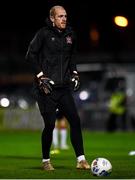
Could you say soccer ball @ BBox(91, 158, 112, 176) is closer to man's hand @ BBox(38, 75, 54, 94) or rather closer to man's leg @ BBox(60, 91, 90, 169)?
man's leg @ BBox(60, 91, 90, 169)

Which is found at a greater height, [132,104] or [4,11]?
[4,11]

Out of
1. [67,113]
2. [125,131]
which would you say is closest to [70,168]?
[67,113]

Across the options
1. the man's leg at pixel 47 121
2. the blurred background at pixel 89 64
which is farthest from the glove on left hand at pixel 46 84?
the blurred background at pixel 89 64

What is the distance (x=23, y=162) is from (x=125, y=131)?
19906 millimetres

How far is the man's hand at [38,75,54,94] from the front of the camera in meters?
12.4

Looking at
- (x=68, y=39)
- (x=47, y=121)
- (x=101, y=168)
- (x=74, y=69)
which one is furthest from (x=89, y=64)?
(x=101, y=168)

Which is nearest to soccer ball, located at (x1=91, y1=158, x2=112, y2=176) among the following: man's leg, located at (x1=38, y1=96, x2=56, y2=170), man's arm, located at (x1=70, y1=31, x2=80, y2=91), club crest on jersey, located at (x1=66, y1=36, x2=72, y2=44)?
man's leg, located at (x1=38, y1=96, x2=56, y2=170)

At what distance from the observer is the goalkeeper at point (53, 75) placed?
1261 cm

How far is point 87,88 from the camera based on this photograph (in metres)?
40.1

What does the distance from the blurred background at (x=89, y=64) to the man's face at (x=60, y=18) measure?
196 inches

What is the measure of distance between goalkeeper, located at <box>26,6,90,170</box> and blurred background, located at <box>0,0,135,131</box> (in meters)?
4.96

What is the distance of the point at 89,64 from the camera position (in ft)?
159

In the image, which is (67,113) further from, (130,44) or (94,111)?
(130,44)

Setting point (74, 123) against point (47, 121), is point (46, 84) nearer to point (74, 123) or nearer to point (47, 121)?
point (47, 121)
